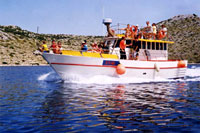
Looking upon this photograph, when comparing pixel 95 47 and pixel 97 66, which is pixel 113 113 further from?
pixel 95 47

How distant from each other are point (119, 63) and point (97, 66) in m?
1.99

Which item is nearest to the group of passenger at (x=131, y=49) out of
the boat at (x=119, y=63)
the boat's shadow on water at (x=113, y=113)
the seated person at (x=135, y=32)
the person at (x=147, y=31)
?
the boat at (x=119, y=63)

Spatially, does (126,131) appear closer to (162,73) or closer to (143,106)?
(143,106)

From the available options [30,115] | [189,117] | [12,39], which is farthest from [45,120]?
[12,39]

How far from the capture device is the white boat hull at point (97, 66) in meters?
16.3

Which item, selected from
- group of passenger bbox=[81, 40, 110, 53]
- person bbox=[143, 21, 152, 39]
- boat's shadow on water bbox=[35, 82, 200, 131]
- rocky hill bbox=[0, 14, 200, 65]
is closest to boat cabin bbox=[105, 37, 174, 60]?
group of passenger bbox=[81, 40, 110, 53]

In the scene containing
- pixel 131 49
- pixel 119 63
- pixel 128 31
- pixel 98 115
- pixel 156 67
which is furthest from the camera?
pixel 156 67

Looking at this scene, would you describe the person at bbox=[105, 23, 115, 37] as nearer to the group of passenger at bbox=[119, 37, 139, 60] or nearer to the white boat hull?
the group of passenger at bbox=[119, 37, 139, 60]

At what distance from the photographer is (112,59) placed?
17.4 m


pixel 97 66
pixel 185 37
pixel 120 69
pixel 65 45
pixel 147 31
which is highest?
pixel 185 37

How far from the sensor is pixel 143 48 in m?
A: 20.2

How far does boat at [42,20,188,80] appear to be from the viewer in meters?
16.4

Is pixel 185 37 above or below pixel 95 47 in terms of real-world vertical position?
above

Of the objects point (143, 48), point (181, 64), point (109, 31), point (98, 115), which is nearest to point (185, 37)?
point (181, 64)
